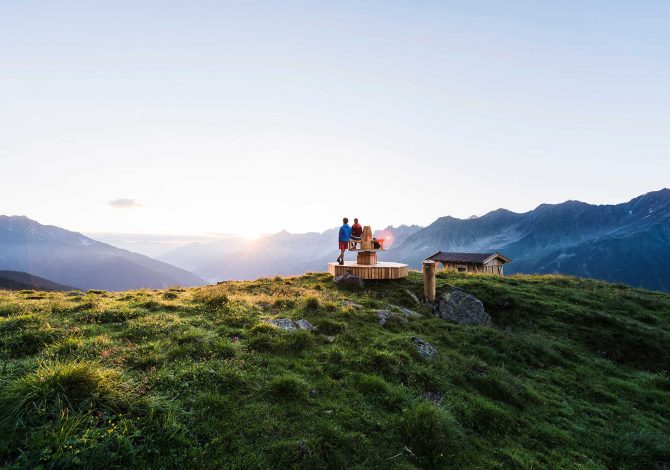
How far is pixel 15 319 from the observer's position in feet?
34.6

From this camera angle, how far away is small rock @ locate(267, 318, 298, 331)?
12.5m

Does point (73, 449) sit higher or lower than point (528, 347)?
higher

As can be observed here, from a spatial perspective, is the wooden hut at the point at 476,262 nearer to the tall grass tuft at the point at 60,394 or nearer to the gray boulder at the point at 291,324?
the gray boulder at the point at 291,324

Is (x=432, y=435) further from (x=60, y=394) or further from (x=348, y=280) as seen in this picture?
(x=348, y=280)

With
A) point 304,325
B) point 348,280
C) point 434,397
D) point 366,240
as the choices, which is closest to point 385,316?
point 304,325

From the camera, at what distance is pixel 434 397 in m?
9.62

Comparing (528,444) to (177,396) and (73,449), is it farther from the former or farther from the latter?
(73,449)

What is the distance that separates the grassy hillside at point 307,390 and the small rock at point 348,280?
5245mm

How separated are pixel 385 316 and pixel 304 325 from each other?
4.38 m

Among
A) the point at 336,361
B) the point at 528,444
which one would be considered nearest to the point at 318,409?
the point at 336,361

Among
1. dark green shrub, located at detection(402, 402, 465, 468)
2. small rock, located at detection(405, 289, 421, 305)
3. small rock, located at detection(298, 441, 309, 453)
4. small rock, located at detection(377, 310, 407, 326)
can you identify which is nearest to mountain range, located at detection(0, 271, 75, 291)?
small rock, located at detection(405, 289, 421, 305)

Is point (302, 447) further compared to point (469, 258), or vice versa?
point (469, 258)

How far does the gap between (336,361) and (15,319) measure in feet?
34.5

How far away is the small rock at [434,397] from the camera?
9.37 meters
